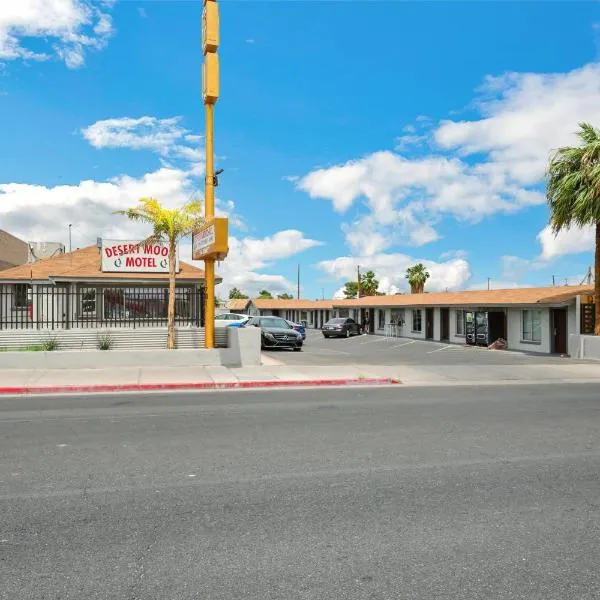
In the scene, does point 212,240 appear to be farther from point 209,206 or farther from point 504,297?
point 504,297

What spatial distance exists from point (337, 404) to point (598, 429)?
451 centimetres

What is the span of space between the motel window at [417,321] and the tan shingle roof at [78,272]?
A: 19072 mm

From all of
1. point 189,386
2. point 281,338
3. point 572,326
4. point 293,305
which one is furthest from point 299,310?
point 189,386

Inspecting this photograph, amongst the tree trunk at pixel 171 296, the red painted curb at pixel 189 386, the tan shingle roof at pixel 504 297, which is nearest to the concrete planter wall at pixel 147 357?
the tree trunk at pixel 171 296

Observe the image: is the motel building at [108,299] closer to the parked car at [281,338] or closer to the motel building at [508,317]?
the parked car at [281,338]

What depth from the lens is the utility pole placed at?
685 inches

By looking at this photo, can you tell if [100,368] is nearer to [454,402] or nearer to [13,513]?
[454,402]

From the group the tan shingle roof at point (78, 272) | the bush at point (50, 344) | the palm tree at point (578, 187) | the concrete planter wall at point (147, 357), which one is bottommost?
the concrete planter wall at point (147, 357)

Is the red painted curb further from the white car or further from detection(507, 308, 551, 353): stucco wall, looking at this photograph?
the white car

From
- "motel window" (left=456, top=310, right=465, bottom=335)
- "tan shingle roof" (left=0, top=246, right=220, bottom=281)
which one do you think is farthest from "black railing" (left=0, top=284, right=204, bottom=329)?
"motel window" (left=456, top=310, right=465, bottom=335)

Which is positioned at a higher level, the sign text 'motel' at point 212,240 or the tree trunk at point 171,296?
the sign text 'motel' at point 212,240

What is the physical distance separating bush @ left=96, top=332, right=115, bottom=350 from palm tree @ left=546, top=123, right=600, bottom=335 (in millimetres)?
17502

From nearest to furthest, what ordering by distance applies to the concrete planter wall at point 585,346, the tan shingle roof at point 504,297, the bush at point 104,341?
the bush at point 104,341 < the concrete planter wall at point 585,346 < the tan shingle roof at point 504,297

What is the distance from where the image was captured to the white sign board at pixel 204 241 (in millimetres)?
16019
